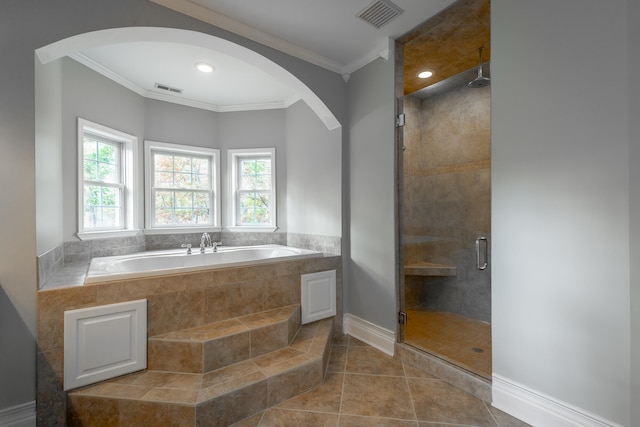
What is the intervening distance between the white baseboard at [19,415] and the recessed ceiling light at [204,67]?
114 inches

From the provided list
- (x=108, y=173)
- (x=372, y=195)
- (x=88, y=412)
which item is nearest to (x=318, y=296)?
(x=372, y=195)

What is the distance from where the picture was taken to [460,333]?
104 inches

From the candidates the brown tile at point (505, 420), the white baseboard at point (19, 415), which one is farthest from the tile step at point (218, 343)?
the brown tile at point (505, 420)

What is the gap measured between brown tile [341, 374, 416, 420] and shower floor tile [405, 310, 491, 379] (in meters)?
0.46

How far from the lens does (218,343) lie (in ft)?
6.18

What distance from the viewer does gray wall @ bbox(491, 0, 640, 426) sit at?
1.30m

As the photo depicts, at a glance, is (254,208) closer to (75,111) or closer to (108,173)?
(108,173)

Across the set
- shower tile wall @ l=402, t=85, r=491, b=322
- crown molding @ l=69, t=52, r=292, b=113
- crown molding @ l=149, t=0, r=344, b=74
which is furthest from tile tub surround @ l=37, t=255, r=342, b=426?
crown molding @ l=69, t=52, r=292, b=113

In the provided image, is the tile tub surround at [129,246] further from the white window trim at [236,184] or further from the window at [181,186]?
the window at [181,186]

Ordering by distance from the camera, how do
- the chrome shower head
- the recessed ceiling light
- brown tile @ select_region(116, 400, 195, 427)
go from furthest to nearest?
the recessed ceiling light < the chrome shower head < brown tile @ select_region(116, 400, 195, 427)

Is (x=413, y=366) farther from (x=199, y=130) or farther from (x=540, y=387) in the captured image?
(x=199, y=130)

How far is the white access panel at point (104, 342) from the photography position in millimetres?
1599

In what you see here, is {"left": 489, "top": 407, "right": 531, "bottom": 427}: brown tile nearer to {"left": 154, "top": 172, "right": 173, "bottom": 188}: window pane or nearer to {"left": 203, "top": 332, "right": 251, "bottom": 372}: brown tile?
{"left": 203, "top": 332, "right": 251, "bottom": 372}: brown tile

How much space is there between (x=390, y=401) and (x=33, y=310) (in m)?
2.23
